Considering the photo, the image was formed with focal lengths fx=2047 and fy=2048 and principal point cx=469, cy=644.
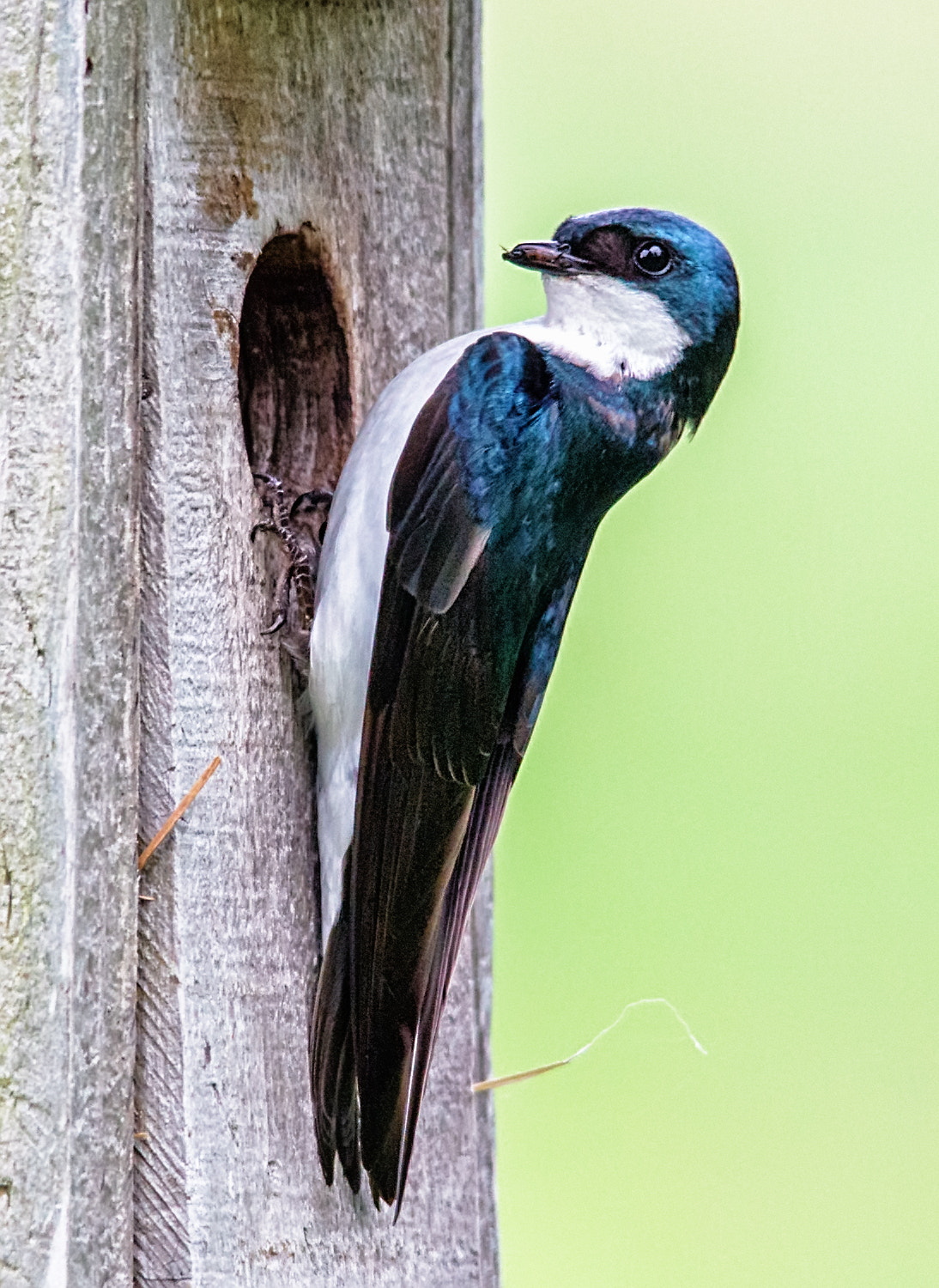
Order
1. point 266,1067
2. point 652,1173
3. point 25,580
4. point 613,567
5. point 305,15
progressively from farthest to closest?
point 613,567 < point 652,1173 < point 305,15 < point 266,1067 < point 25,580

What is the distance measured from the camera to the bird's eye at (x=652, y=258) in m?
2.00

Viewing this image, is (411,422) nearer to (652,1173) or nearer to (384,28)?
(384,28)

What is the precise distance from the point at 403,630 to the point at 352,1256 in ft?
1.86

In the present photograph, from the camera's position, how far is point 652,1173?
3.06m

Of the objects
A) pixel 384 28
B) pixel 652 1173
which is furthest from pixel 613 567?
pixel 384 28

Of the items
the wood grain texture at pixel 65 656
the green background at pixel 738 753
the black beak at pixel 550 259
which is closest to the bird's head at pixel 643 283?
the black beak at pixel 550 259

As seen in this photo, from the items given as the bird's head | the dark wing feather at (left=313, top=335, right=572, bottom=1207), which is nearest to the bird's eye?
the bird's head

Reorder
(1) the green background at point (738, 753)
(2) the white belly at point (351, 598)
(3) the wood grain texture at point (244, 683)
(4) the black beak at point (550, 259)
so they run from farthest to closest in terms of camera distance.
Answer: (1) the green background at point (738, 753) → (4) the black beak at point (550, 259) → (2) the white belly at point (351, 598) → (3) the wood grain texture at point (244, 683)

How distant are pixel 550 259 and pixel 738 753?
4.69 ft

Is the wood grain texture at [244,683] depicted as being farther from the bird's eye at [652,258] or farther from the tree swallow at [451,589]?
the bird's eye at [652,258]

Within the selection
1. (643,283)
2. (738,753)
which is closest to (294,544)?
(643,283)

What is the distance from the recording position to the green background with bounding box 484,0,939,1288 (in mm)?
3082

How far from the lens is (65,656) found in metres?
1.58

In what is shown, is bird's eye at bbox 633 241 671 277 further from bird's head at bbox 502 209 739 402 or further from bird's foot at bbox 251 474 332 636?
bird's foot at bbox 251 474 332 636
